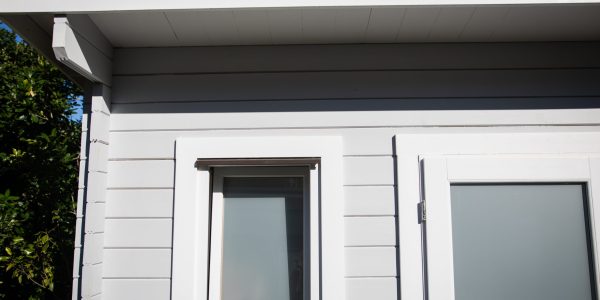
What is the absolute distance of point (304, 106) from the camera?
2.19 meters

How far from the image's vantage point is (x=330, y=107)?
7.16ft

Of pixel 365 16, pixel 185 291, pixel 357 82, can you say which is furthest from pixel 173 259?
pixel 365 16

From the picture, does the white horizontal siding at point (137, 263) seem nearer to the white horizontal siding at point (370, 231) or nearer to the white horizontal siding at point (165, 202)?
the white horizontal siding at point (165, 202)

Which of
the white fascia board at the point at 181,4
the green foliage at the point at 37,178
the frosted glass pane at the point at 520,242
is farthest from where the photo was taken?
the green foliage at the point at 37,178

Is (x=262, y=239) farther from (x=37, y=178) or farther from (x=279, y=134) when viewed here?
(x=37, y=178)

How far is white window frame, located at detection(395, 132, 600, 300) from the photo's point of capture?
1987mm

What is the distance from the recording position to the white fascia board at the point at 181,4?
1.76m

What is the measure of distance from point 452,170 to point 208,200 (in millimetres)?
1174

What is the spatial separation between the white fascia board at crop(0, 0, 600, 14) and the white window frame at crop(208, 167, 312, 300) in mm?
823

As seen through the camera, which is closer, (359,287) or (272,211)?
(359,287)

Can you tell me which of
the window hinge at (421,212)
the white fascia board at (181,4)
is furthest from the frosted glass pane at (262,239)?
the white fascia board at (181,4)

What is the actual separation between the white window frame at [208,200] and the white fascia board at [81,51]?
0.51 metres

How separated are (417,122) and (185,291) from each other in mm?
1373

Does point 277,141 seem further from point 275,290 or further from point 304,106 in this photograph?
point 275,290
